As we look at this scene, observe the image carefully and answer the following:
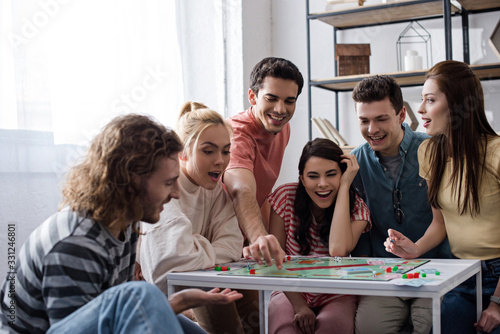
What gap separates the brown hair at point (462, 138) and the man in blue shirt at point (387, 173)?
21 centimetres

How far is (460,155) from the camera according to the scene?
1.87 m

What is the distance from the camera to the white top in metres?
1.65

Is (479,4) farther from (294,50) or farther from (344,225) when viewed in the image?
(344,225)

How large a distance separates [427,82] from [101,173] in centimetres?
126

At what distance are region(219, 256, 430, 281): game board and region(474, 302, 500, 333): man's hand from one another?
9.4 inches

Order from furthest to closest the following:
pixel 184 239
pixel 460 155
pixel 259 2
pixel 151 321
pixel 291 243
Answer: pixel 259 2 < pixel 291 243 < pixel 460 155 < pixel 184 239 < pixel 151 321

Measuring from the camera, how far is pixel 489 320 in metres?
1.67

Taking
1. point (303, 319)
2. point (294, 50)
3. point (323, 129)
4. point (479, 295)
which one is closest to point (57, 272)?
point (303, 319)

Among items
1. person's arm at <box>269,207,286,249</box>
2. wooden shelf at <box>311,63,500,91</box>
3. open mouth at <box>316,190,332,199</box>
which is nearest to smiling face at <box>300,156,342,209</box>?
open mouth at <box>316,190,332,199</box>

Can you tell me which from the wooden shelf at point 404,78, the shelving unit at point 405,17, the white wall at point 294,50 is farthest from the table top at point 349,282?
the white wall at point 294,50

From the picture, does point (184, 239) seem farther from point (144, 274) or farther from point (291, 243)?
point (291, 243)

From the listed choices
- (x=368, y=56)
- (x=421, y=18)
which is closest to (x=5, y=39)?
(x=368, y=56)

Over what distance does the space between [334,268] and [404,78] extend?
204 cm

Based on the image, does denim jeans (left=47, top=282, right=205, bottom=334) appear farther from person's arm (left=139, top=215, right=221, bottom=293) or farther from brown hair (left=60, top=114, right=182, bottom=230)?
person's arm (left=139, top=215, right=221, bottom=293)
